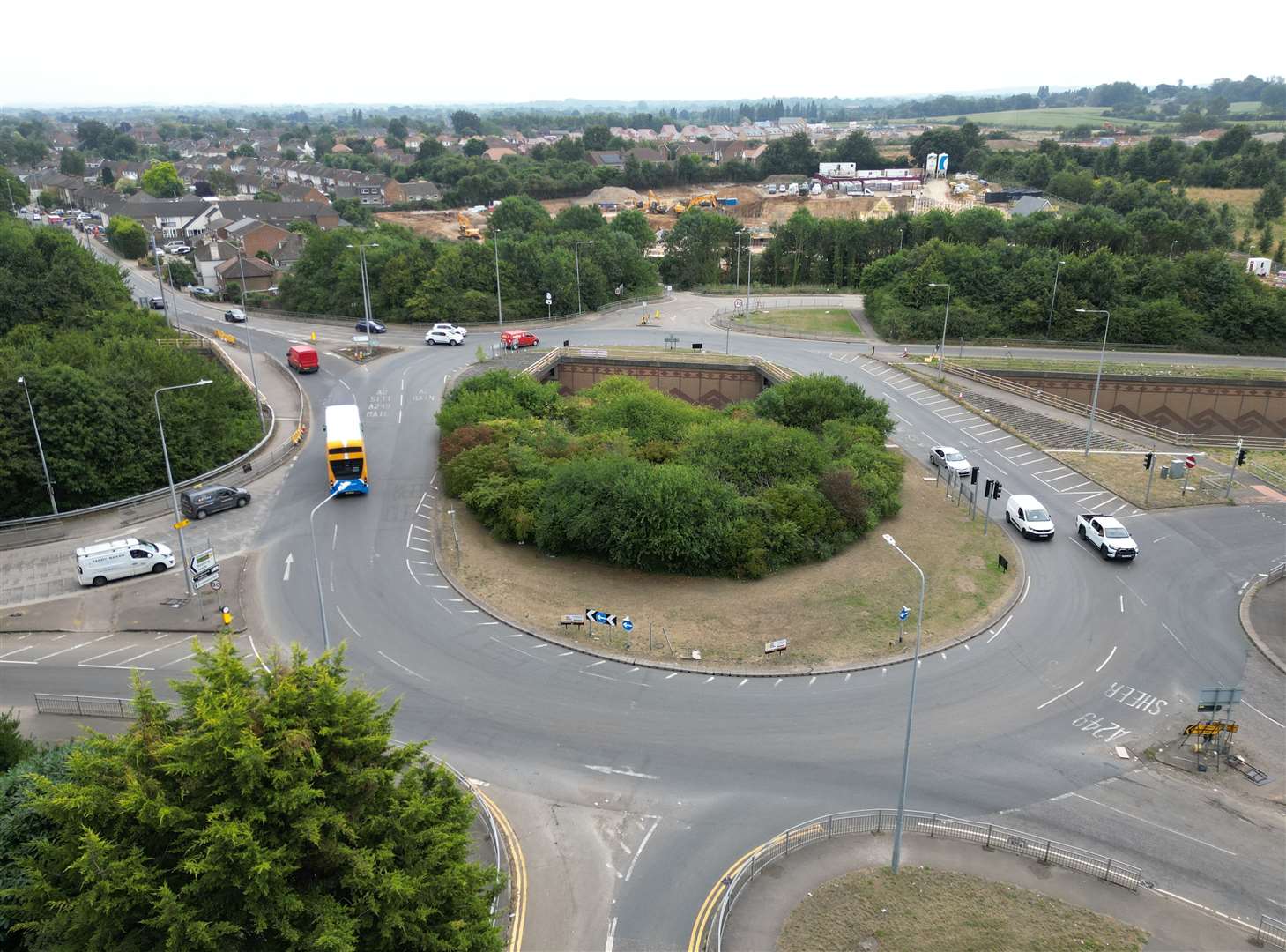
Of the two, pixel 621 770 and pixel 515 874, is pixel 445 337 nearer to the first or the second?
pixel 621 770

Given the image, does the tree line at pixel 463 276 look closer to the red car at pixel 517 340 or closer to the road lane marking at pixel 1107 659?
the red car at pixel 517 340

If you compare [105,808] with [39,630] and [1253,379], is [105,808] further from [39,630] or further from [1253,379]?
[1253,379]

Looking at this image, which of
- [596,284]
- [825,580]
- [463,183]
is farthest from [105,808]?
[463,183]

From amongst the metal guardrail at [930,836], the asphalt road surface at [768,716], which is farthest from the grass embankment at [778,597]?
the metal guardrail at [930,836]

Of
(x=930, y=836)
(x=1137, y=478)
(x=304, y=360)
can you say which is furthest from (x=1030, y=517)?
(x=304, y=360)

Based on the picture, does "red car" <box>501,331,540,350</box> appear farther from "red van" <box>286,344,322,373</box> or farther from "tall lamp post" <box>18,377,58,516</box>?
"tall lamp post" <box>18,377,58,516</box>

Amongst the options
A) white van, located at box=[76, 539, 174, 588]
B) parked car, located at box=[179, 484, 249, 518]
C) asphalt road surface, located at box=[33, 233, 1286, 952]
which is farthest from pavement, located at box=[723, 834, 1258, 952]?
parked car, located at box=[179, 484, 249, 518]
